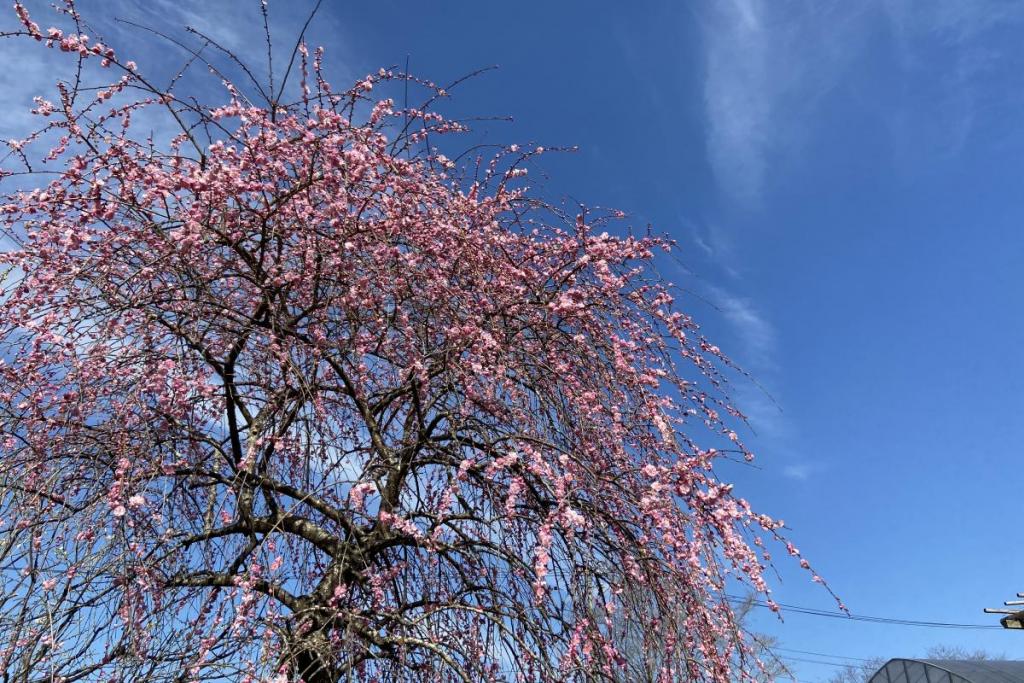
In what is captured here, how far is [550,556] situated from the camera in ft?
12.5

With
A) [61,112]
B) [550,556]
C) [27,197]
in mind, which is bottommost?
[550,556]

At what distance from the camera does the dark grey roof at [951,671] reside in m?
15.7

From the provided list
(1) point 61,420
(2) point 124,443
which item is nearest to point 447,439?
(2) point 124,443

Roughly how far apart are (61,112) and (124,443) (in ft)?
6.44

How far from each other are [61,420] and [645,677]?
124 inches

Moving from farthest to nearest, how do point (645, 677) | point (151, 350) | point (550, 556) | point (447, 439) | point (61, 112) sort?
1. point (447, 439)
2. point (61, 112)
3. point (151, 350)
4. point (550, 556)
5. point (645, 677)

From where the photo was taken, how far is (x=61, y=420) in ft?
13.1

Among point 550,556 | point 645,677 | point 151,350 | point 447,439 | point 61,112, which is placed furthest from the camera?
point 447,439

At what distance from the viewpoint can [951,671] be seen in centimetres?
1578

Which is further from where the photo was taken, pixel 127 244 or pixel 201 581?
pixel 201 581

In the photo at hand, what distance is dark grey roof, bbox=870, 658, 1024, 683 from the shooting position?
618 inches

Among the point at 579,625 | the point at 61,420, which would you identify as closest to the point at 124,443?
the point at 61,420

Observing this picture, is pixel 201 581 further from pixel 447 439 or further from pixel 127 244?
pixel 127 244

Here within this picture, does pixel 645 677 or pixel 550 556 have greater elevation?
pixel 550 556
